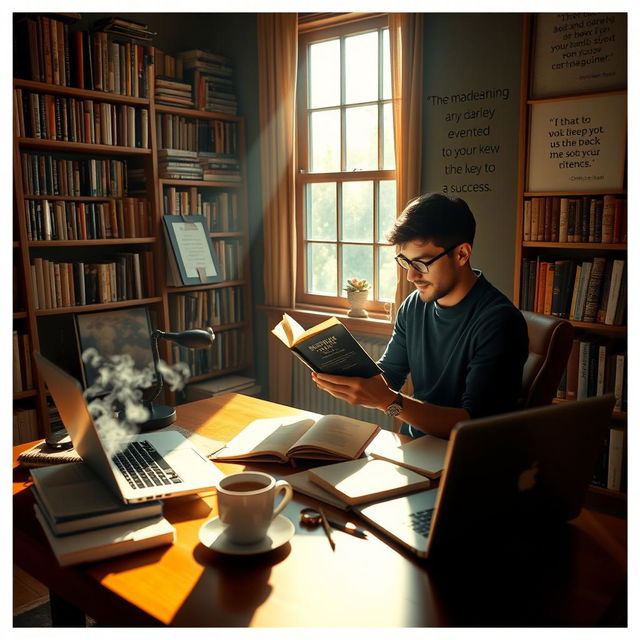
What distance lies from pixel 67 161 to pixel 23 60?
1.59 ft

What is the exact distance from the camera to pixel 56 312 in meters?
3.14

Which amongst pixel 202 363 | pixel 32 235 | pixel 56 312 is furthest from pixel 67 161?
pixel 202 363

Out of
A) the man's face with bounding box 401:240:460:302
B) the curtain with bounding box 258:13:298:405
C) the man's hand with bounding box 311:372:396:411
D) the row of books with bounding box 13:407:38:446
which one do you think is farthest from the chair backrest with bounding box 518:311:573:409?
the row of books with bounding box 13:407:38:446

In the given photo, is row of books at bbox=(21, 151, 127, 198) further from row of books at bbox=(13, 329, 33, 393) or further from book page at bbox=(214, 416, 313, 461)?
book page at bbox=(214, 416, 313, 461)

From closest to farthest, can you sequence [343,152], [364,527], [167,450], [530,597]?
1. [530,597]
2. [364,527]
3. [167,450]
4. [343,152]

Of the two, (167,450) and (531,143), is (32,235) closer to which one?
(167,450)

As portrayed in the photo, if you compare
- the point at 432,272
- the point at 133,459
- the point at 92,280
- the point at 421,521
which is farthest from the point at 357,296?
the point at 421,521

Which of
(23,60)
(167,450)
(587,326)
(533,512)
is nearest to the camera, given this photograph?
(533,512)

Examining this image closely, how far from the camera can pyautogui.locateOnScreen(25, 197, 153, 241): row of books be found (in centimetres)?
305

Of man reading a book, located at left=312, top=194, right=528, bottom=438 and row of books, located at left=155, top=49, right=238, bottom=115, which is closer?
man reading a book, located at left=312, top=194, right=528, bottom=438

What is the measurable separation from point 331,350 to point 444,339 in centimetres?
47

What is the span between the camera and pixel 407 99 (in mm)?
3184

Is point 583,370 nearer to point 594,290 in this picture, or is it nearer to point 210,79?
point 594,290

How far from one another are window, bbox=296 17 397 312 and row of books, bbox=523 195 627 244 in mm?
985
